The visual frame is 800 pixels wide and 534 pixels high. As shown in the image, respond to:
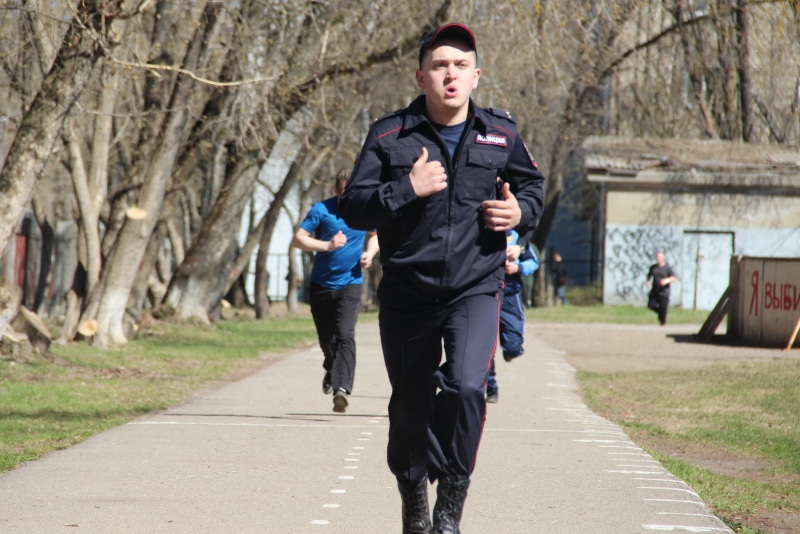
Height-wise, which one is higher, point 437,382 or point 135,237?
point 135,237

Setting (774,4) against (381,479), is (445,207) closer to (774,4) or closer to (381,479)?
(381,479)

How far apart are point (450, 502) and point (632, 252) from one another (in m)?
30.5

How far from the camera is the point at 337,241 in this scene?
27.8 feet

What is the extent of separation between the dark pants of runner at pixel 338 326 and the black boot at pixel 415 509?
4.21m

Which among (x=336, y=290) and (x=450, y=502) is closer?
(x=450, y=502)

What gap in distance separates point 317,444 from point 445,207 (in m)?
3.40

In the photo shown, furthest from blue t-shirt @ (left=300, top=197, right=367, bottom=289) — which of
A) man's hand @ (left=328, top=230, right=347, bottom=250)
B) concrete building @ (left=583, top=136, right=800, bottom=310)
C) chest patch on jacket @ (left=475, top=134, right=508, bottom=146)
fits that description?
concrete building @ (left=583, top=136, right=800, bottom=310)

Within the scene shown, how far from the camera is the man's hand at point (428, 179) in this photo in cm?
427

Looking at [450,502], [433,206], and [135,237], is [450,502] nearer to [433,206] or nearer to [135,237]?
[433,206]

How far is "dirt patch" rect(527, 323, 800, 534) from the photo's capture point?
7.12m

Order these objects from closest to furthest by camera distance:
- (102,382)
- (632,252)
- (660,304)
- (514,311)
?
(514,311) < (102,382) < (660,304) < (632,252)

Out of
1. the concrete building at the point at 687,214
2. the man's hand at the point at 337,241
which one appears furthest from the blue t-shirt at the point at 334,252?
the concrete building at the point at 687,214

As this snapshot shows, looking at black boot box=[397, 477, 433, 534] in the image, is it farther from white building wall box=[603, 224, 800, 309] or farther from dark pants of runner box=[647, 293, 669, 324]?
white building wall box=[603, 224, 800, 309]

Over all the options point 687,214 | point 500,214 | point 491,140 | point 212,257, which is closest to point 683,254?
point 687,214
